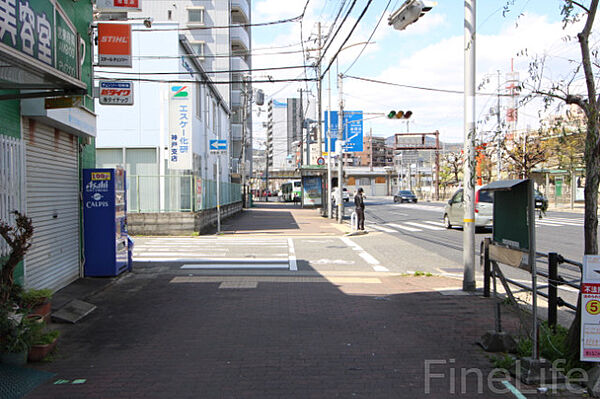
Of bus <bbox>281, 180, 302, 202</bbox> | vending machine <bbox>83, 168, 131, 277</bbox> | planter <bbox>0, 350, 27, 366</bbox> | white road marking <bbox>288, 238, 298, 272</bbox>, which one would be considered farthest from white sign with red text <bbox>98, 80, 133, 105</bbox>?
bus <bbox>281, 180, 302, 202</bbox>

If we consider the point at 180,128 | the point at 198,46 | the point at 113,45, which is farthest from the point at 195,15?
the point at 113,45

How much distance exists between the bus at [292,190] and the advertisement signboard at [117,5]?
52808 millimetres

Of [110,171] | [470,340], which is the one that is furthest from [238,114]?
[470,340]

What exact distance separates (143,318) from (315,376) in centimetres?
347

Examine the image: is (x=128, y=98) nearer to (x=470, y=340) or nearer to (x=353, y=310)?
(x=353, y=310)

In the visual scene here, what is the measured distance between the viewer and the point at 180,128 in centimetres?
2072

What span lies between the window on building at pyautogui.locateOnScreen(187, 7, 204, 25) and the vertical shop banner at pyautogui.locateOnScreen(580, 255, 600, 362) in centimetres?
4995

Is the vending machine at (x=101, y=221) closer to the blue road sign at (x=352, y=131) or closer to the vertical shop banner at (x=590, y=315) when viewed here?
the vertical shop banner at (x=590, y=315)

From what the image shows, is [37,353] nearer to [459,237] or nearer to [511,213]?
[511,213]

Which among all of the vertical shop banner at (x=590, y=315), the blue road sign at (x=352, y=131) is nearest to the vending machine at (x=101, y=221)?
the vertical shop banner at (x=590, y=315)

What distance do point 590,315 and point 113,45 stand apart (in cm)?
1012

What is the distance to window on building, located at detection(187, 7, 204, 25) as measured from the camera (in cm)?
4933

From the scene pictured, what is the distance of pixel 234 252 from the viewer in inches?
→ 606

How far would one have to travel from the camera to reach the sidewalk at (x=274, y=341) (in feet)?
15.4
